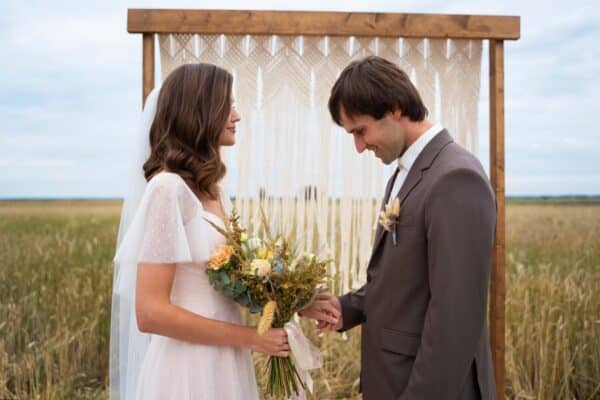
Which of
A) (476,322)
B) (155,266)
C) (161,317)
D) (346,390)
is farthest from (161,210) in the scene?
(346,390)

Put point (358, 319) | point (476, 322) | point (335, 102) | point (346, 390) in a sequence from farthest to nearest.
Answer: point (346, 390), point (358, 319), point (335, 102), point (476, 322)

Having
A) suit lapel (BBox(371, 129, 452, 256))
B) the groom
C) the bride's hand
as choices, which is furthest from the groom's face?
the bride's hand

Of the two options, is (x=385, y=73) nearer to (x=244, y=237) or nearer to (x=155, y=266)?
(x=244, y=237)

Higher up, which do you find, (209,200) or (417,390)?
(209,200)

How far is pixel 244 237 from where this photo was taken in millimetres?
1980

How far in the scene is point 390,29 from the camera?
3.32m

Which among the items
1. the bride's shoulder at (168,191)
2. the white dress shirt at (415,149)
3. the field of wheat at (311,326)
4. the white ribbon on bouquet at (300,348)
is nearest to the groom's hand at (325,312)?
the white ribbon on bouquet at (300,348)

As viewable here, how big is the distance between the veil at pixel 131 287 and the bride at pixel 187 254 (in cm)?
20

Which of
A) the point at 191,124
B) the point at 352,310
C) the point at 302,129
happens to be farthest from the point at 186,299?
the point at 302,129

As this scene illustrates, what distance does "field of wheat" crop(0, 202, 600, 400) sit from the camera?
14.2 feet

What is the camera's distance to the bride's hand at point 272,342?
1989 millimetres

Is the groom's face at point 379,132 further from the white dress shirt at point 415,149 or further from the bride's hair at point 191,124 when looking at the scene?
the bride's hair at point 191,124

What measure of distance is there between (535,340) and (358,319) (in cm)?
264

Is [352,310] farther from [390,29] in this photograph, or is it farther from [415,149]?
[390,29]
